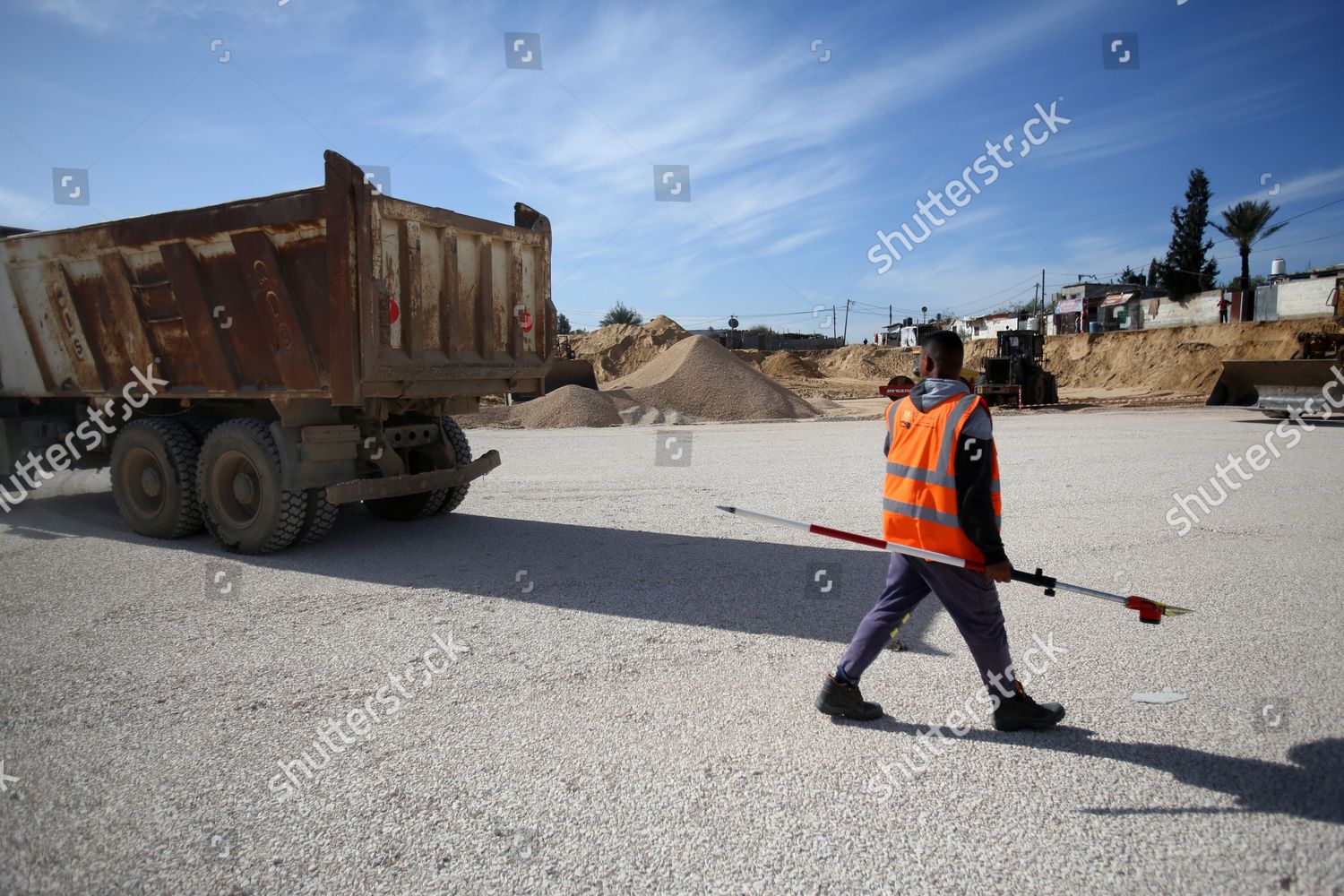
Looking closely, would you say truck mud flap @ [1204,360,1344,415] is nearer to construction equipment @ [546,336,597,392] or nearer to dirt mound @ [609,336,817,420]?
dirt mound @ [609,336,817,420]

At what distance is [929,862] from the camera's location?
2.48 metres

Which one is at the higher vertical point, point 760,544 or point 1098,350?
point 1098,350

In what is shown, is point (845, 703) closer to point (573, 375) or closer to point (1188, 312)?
point (573, 375)

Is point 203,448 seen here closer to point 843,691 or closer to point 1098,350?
point 843,691

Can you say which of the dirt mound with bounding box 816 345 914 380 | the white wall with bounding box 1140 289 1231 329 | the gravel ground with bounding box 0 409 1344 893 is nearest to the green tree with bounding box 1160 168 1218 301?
the white wall with bounding box 1140 289 1231 329

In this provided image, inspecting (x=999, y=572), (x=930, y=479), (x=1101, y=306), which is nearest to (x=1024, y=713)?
(x=999, y=572)

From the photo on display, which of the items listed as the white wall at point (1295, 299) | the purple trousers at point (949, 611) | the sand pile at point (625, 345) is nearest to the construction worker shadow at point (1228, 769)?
the purple trousers at point (949, 611)

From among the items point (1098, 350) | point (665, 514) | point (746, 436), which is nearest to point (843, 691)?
point (665, 514)

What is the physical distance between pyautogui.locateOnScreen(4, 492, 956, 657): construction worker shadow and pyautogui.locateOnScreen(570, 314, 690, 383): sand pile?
3191cm

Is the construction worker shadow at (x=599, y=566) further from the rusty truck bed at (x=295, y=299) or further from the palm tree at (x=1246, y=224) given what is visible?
the palm tree at (x=1246, y=224)

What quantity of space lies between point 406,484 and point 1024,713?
4.97 metres

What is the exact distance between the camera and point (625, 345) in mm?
41625

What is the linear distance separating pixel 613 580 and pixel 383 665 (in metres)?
1.86

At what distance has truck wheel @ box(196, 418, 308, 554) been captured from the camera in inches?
247
